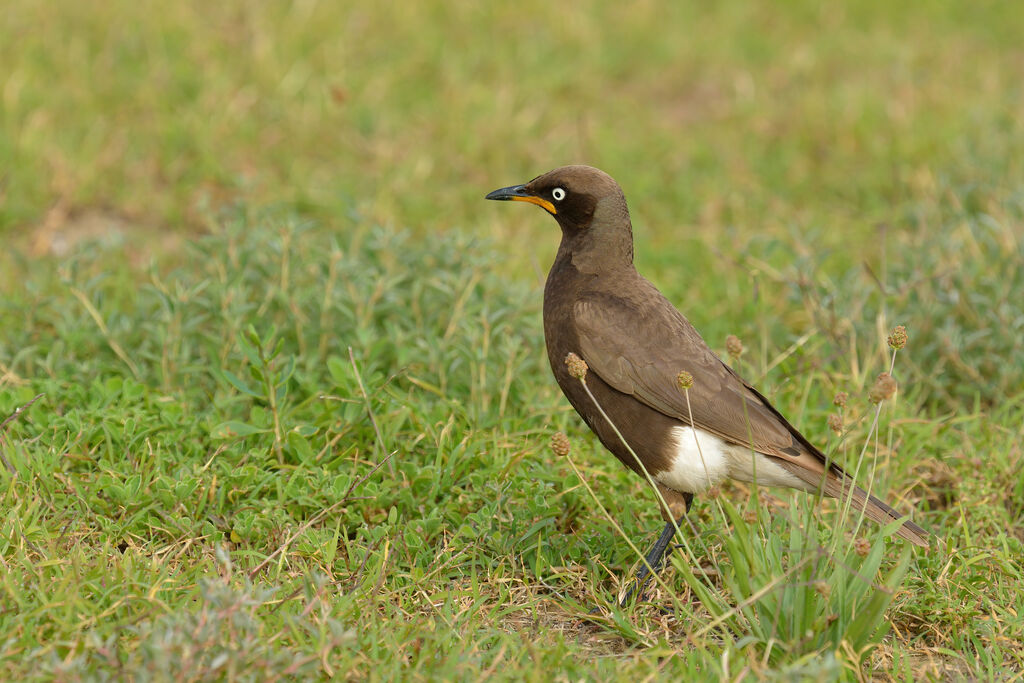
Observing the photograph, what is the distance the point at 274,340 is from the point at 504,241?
85.2 inches

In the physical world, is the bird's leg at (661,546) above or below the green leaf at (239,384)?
below

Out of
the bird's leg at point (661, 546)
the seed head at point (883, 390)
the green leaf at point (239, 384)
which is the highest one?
the seed head at point (883, 390)

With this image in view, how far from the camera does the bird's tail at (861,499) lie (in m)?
4.04

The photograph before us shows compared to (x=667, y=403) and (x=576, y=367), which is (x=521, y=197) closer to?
(x=667, y=403)

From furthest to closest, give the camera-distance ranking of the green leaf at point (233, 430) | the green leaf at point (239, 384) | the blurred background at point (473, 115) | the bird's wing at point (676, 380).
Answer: the blurred background at point (473, 115)
the green leaf at point (239, 384)
the green leaf at point (233, 430)
the bird's wing at point (676, 380)

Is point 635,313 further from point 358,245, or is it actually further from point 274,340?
point 358,245

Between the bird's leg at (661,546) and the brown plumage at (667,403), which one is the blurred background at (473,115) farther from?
the bird's leg at (661,546)

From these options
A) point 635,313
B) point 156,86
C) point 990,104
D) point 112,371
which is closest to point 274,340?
point 112,371

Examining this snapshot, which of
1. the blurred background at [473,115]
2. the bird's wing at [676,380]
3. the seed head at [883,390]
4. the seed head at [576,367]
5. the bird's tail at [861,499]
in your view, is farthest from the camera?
the blurred background at [473,115]

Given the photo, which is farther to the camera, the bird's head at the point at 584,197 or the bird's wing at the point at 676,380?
the bird's head at the point at 584,197

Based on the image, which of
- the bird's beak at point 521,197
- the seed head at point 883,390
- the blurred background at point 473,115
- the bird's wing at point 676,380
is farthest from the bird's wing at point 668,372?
the blurred background at point 473,115

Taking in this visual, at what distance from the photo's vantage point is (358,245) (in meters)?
6.50

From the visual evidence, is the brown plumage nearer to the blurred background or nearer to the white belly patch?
the white belly patch

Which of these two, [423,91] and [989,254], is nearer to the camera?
[989,254]
